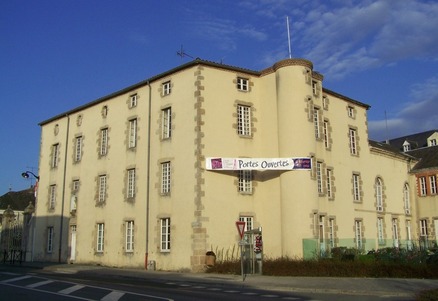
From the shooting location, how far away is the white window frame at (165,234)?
1049 inches

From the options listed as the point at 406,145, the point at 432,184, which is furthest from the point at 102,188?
the point at 406,145

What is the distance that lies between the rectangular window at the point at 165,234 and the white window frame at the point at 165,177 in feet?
5.39

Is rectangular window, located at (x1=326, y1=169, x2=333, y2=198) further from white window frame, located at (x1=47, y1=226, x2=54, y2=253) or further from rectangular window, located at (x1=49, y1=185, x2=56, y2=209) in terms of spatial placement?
white window frame, located at (x1=47, y1=226, x2=54, y2=253)

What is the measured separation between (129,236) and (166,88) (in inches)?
369

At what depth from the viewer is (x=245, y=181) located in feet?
89.2

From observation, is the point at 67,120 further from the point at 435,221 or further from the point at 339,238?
the point at 435,221

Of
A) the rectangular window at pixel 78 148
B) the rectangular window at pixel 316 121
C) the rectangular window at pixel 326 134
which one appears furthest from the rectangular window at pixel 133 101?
the rectangular window at pixel 326 134

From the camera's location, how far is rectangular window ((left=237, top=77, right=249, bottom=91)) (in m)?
28.3

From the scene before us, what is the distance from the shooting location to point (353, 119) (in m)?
34.8

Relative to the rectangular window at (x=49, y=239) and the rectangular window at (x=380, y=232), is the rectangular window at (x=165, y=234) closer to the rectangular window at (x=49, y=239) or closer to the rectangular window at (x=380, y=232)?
the rectangular window at (x=49, y=239)

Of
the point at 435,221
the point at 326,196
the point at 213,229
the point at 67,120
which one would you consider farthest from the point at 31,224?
the point at 435,221

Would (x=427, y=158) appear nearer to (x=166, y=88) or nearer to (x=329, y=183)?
(x=329, y=183)

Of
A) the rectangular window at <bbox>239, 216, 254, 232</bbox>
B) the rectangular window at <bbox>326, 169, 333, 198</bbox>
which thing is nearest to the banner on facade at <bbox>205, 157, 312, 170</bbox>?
the rectangular window at <bbox>239, 216, 254, 232</bbox>

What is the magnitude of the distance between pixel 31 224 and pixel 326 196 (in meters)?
24.4
